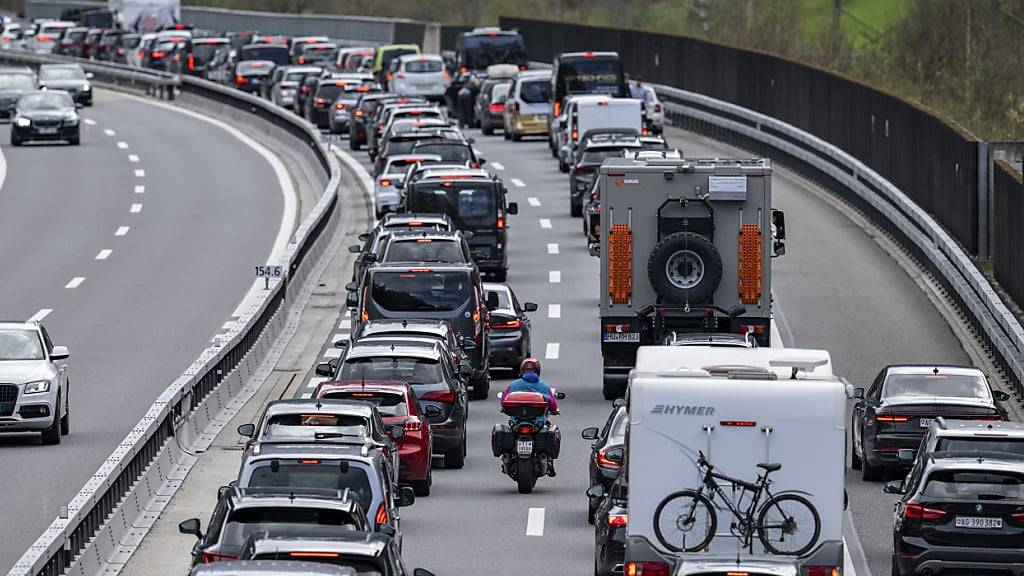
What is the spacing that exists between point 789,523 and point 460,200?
24.4m

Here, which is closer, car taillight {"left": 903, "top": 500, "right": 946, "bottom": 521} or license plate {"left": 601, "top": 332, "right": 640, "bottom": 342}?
car taillight {"left": 903, "top": 500, "right": 946, "bottom": 521}

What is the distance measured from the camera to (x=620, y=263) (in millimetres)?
30719

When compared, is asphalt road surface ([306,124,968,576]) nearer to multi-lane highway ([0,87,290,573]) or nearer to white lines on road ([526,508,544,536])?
white lines on road ([526,508,544,536])

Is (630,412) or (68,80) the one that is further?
(68,80)

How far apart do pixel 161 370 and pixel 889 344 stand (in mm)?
10946

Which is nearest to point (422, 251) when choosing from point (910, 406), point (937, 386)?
point (937, 386)

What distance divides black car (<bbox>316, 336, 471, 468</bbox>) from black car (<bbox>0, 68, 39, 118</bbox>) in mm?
51675

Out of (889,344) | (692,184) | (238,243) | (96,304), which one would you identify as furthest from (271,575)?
(238,243)

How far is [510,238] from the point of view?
160ft

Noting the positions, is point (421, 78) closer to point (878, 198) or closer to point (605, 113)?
point (605, 113)

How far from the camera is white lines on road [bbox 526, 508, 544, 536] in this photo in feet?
74.5

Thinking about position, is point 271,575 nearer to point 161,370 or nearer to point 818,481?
point 818,481

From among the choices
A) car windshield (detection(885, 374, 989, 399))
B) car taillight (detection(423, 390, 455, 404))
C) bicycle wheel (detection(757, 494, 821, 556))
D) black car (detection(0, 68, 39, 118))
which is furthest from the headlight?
black car (detection(0, 68, 39, 118))

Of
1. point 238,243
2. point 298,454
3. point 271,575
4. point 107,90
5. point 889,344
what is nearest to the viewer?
point 271,575
